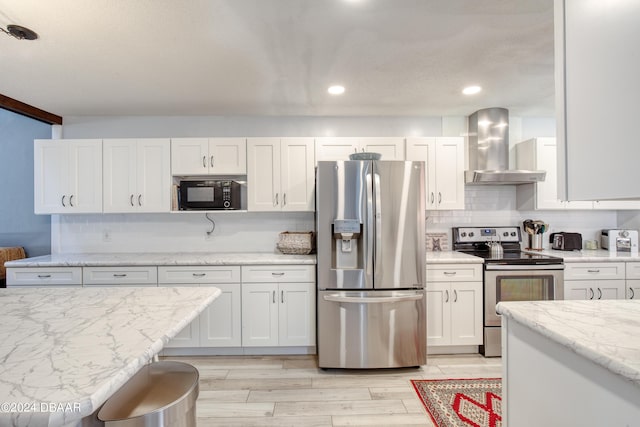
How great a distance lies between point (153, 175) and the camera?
3.18 m

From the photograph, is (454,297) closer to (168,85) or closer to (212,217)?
(212,217)

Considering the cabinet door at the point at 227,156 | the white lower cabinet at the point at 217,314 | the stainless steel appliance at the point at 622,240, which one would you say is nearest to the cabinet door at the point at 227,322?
the white lower cabinet at the point at 217,314

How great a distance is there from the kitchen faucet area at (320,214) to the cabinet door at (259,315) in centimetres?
2

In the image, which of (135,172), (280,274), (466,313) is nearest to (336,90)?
(280,274)

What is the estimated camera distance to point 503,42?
202 cm

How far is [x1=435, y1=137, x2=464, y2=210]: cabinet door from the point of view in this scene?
3.21 meters

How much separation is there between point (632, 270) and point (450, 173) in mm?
1843

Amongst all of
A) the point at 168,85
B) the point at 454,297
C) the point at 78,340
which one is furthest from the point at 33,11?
the point at 454,297

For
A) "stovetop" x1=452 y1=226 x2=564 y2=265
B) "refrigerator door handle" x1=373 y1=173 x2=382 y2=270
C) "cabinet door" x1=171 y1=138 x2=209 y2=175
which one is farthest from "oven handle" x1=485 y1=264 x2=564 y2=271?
"cabinet door" x1=171 y1=138 x2=209 y2=175

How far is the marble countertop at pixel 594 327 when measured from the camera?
2.75ft

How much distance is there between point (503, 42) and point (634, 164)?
1.71 metres

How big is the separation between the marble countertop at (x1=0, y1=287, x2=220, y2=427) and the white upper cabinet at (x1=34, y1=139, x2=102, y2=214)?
1803 mm

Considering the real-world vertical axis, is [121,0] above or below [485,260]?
above

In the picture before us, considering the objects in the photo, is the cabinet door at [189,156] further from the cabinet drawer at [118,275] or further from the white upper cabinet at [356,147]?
the white upper cabinet at [356,147]
